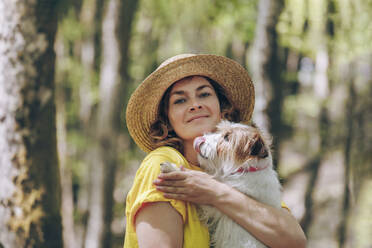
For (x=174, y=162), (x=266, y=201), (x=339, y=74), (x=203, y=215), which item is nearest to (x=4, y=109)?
(x=174, y=162)

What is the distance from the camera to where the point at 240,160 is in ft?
8.44

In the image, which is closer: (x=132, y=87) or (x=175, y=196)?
(x=175, y=196)

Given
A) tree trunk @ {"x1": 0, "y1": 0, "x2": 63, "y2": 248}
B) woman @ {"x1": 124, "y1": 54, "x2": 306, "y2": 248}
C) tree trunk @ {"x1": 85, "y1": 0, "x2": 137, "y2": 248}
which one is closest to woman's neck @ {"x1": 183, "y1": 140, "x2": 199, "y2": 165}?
woman @ {"x1": 124, "y1": 54, "x2": 306, "y2": 248}

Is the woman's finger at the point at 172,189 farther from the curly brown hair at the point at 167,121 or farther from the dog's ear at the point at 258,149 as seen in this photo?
the dog's ear at the point at 258,149

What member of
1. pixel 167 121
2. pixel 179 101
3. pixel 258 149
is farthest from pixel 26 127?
pixel 258 149

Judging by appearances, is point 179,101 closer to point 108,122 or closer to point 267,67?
point 267,67

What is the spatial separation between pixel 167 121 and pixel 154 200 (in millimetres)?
748

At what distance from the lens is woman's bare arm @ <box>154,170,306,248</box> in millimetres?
2158

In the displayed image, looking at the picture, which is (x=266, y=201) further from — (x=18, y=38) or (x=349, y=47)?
(x=349, y=47)

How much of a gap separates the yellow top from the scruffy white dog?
22 centimetres

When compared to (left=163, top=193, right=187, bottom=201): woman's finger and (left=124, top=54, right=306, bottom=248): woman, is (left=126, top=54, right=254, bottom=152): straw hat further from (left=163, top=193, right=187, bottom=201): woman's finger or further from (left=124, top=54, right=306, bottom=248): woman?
(left=163, top=193, right=187, bottom=201): woman's finger

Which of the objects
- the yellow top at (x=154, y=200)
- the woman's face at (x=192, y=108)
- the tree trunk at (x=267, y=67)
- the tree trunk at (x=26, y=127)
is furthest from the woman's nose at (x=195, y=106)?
the tree trunk at (x=267, y=67)

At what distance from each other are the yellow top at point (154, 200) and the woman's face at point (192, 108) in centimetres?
27

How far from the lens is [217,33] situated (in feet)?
29.9
